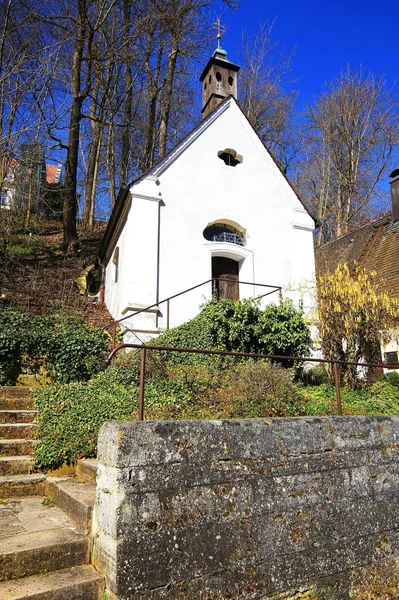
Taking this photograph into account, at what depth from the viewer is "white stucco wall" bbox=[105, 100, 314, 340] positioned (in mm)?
11719

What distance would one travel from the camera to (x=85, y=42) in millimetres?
17172

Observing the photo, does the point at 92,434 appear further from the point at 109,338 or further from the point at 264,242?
the point at 264,242

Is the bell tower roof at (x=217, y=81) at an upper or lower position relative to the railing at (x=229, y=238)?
upper

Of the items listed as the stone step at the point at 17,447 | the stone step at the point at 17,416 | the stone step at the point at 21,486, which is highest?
the stone step at the point at 17,416

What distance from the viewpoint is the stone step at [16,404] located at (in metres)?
6.40

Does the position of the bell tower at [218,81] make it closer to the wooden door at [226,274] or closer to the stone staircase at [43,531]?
the wooden door at [226,274]

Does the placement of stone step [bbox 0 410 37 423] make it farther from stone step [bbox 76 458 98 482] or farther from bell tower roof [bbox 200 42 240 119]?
bell tower roof [bbox 200 42 240 119]

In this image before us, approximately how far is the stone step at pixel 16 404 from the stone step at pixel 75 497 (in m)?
2.07

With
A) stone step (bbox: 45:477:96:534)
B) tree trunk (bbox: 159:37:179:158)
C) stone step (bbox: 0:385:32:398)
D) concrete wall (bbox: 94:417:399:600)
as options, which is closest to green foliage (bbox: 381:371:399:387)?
concrete wall (bbox: 94:417:399:600)

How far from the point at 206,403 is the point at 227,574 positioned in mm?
2821

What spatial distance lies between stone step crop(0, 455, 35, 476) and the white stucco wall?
623 centimetres

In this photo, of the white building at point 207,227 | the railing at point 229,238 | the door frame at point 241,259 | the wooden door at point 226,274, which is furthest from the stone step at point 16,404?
the railing at point 229,238

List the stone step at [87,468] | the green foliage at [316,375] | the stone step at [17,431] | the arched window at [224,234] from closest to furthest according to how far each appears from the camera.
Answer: the stone step at [87,468], the stone step at [17,431], the green foliage at [316,375], the arched window at [224,234]

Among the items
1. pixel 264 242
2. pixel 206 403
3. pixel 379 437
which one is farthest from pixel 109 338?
pixel 379 437
